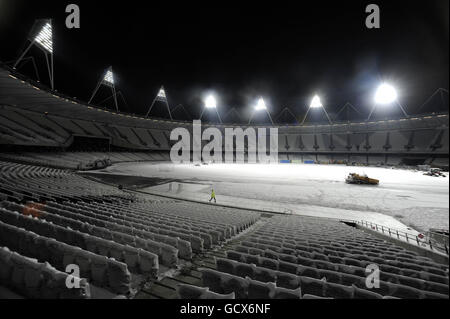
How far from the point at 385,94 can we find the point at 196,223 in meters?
61.6

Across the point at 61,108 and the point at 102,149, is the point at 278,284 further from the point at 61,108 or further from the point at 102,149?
the point at 102,149

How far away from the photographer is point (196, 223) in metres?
6.66

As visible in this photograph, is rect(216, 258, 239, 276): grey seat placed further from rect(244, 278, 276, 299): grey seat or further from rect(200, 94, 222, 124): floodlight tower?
rect(200, 94, 222, 124): floodlight tower

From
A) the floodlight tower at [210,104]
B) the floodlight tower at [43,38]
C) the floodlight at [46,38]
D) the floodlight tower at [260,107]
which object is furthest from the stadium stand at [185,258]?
the floodlight tower at [260,107]

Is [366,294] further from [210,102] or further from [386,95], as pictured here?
[210,102]

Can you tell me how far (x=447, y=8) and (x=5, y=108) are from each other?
49730 millimetres

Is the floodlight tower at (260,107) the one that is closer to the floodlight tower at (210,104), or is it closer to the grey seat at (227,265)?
the floodlight tower at (210,104)

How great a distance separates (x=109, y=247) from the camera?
129 inches

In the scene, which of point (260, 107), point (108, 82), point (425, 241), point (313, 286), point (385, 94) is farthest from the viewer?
point (260, 107)

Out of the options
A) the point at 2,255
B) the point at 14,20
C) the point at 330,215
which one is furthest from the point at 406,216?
the point at 14,20

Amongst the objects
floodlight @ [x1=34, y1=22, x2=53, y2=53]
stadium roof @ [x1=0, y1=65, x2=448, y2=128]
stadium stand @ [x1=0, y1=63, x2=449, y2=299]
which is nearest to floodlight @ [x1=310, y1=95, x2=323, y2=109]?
stadium roof @ [x1=0, y1=65, x2=448, y2=128]

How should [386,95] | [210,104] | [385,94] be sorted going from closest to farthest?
[385,94], [386,95], [210,104]


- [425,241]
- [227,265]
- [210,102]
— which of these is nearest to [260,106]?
[210,102]

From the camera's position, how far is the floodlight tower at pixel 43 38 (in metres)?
26.3
